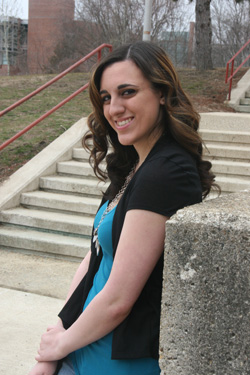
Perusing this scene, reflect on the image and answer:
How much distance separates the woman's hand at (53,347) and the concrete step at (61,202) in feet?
13.3

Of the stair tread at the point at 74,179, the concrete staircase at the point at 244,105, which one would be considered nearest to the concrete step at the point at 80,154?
the stair tread at the point at 74,179

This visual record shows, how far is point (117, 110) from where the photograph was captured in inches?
60.3

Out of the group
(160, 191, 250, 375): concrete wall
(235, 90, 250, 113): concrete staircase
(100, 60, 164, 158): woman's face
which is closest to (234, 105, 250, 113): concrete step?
(235, 90, 250, 113): concrete staircase

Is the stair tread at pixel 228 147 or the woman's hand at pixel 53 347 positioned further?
the stair tread at pixel 228 147

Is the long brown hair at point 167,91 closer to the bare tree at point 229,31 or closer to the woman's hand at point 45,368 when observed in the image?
the woman's hand at point 45,368

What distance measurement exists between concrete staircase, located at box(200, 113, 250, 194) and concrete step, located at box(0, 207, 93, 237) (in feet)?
5.95

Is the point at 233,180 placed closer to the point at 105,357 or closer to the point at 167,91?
the point at 167,91

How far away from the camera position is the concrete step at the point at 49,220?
5391 millimetres

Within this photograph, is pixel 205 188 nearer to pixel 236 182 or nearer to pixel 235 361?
pixel 235 361

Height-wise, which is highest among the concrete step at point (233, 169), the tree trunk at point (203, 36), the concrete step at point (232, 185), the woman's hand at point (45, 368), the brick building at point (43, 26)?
the brick building at point (43, 26)

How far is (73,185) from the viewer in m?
6.13

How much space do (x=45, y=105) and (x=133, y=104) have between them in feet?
29.2

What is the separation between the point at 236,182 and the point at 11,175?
308cm

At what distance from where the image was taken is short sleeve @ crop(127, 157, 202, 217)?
1275 mm
